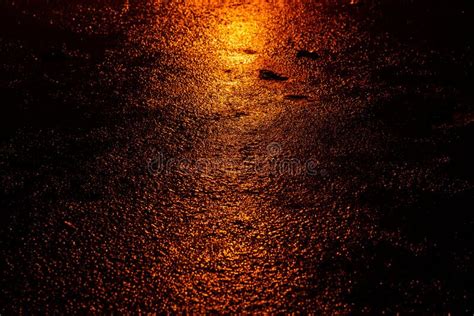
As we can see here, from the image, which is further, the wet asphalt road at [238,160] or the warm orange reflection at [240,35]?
the warm orange reflection at [240,35]

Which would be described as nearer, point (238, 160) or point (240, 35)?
point (238, 160)

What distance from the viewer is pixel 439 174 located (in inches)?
118

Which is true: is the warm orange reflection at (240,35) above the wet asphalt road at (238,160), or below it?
above

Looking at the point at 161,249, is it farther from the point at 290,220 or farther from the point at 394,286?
the point at 394,286

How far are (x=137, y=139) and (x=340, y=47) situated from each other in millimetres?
2339

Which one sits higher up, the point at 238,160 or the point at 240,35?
the point at 240,35

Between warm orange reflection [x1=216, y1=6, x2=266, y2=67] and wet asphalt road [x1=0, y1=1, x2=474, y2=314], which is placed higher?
warm orange reflection [x1=216, y1=6, x2=266, y2=67]

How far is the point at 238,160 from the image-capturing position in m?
3.21

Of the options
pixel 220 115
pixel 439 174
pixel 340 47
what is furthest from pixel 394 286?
pixel 340 47

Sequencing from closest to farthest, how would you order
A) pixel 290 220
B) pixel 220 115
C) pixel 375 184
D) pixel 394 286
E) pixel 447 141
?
pixel 394 286 → pixel 290 220 → pixel 375 184 → pixel 447 141 → pixel 220 115

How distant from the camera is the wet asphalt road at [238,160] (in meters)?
2.39

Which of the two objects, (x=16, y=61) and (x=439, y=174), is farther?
(x=16, y=61)

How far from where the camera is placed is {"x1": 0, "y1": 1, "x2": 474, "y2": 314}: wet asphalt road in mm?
2389

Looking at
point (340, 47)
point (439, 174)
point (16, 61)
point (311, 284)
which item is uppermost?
point (340, 47)
